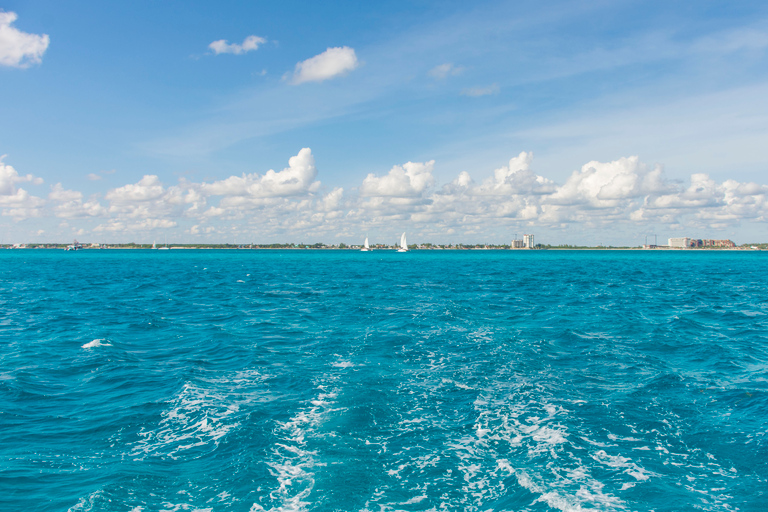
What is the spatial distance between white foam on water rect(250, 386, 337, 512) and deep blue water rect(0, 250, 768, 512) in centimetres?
7

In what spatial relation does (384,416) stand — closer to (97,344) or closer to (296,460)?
(296,460)

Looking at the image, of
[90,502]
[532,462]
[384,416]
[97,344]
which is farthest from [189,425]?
[97,344]

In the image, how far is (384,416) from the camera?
17266 millimetres

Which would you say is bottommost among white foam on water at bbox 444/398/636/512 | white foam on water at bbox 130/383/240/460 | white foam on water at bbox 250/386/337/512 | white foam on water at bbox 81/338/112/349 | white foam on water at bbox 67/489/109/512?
white foam on water at bbox 444/398/636/512

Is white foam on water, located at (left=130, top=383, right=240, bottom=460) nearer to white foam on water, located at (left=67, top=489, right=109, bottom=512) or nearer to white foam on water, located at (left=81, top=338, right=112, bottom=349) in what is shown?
white foam on water, located at (left=67, top=489, right=109, bottom=512)

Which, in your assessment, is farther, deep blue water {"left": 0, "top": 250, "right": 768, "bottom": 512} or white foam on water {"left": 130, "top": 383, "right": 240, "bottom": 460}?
white foam on water {"left": 130, "top": 383, "right": 240, "bottom": 460}

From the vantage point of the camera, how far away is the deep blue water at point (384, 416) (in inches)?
473

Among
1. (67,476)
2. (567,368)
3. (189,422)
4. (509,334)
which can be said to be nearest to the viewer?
(67,476)

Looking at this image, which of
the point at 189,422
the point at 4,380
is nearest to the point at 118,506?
the point at 189,422

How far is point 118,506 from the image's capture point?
36.4 ft

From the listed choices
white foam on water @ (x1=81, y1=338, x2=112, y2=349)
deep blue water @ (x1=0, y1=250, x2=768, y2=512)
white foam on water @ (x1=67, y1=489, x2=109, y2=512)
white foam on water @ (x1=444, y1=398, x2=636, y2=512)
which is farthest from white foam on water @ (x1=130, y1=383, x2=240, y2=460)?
white foam on water @ (x1=81, y1=338, x2=112, y2=349)

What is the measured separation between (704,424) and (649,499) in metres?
6.87

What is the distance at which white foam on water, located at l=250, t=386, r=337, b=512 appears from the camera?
37.7 ft

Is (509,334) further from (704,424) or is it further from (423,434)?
(423,434)
